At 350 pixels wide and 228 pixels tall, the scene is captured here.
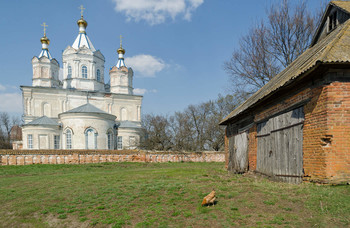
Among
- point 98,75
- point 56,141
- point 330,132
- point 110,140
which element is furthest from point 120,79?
point 330,132

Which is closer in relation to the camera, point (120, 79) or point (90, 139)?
point (90, 139)

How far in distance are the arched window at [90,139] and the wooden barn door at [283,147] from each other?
24375 mm

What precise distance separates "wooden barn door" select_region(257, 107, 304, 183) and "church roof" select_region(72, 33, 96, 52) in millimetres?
34735

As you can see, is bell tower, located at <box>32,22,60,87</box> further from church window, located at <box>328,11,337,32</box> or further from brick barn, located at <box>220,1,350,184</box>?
church window, located at <box>328,11,337,32</box>

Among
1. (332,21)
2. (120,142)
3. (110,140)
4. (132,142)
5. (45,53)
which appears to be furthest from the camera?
(45,53)

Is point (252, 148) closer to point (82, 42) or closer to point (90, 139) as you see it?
point (90, 139)

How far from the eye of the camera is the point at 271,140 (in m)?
8.91

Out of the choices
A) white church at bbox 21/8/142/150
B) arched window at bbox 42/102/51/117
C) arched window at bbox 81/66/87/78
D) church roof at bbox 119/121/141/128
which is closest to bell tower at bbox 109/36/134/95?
white church at bbox 21/8/142/150

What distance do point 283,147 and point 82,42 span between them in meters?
37.0

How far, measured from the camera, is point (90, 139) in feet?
100

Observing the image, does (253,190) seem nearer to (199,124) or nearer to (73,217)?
(73,217)

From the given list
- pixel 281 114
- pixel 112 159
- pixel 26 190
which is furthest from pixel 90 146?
pixel 281 114

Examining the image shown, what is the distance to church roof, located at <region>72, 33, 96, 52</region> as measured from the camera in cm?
3841

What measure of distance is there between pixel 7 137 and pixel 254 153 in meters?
70.1
